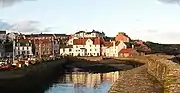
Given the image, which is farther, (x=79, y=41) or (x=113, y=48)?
(x=79, y=41)

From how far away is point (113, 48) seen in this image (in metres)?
157

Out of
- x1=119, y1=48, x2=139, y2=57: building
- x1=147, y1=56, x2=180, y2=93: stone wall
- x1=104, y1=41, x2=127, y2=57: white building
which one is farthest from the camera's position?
x1=104, y1=41, x2=127, y2=57: white building

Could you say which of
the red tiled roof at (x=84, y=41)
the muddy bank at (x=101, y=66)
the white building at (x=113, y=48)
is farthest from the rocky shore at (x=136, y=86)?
the red tiled roof at (x=84, y=41)

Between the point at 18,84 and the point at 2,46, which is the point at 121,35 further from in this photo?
the point at 18,84

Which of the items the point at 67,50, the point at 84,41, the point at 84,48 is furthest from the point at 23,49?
the point at 84,41

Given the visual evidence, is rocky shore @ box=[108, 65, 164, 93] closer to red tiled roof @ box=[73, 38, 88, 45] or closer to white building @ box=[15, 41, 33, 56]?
white building @ box=[15, 41, 33, 56]

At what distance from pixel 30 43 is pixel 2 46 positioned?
1612cm

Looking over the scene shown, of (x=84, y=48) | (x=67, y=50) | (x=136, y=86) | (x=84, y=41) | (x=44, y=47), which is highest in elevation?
(x=84, y=41)

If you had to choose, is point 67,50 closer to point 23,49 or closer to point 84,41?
point 84,41

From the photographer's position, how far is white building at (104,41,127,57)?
15412cm

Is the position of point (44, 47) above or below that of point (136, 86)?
above

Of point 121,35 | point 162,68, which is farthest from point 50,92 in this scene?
point 121,35

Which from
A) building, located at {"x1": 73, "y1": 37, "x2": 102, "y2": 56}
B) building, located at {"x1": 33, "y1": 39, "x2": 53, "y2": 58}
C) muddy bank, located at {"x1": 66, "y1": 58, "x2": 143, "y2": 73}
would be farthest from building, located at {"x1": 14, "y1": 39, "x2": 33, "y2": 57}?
muddy bank, located at {"x1": 66, "y1": 58, "x2": 143, "y2": 73}

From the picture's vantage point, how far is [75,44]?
16212cm
